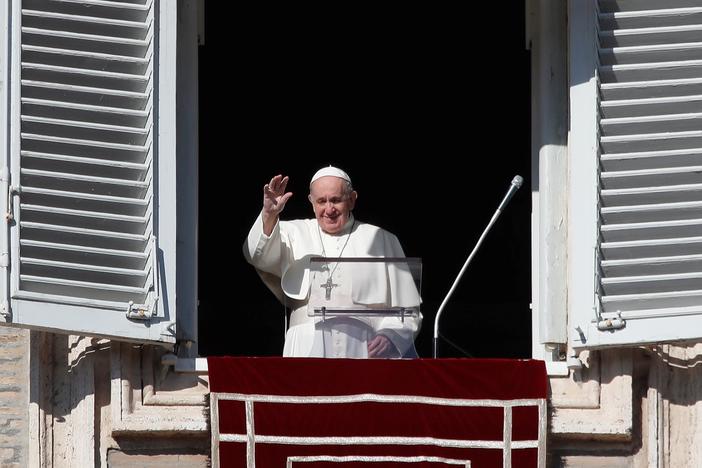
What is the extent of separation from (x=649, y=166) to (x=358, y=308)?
105 cm

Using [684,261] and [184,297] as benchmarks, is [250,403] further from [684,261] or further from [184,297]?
[684,261]

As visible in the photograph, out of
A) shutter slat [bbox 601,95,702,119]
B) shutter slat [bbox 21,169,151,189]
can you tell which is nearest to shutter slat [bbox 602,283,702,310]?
shutter slat [bbox 601,95,702,119]

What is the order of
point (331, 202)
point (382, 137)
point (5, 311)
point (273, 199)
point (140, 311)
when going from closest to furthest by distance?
point (5, 311), point (140, 311), point (273, 199), point (331, 202), point (382, 137)

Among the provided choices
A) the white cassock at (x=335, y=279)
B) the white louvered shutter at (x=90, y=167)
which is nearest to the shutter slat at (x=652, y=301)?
the white cassock at (x=335, y=279)

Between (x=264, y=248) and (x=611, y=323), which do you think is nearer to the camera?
(x=611, y=323)

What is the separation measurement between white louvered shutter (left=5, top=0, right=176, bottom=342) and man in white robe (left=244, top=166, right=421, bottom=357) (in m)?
0.55

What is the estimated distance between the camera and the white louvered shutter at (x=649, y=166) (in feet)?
27.8

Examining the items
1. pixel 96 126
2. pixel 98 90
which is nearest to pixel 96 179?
pixel 96 126

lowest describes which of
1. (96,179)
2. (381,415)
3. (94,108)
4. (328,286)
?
(381,415)

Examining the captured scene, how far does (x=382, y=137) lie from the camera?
12242 millimetres

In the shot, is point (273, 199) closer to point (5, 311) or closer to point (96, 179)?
point (96, 179)

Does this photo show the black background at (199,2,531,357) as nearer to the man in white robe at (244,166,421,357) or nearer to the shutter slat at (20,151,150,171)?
the man in white robe at (244,166,421,357)

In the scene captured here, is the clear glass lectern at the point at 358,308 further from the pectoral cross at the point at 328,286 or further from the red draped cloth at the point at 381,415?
the red draped cloth at the point at 381,415

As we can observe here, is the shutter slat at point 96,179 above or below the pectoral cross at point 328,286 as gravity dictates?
above
